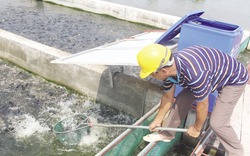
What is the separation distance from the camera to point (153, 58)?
287 cm

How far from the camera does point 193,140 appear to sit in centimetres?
533

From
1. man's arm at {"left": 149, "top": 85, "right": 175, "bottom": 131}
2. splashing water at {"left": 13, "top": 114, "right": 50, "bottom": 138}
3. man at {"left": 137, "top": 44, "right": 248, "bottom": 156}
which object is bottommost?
splashing water at {"left": 13, "top": 114, "right": 50, "bottom": 138}

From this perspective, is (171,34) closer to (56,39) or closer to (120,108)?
(120,108)

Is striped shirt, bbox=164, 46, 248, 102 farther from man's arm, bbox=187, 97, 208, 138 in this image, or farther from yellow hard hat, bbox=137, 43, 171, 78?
yellow hard hat, bbox=137, 43, 171, 78

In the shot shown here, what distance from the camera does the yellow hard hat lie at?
2859mm

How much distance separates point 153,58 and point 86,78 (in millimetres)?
3949

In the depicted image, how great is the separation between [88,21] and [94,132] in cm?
833

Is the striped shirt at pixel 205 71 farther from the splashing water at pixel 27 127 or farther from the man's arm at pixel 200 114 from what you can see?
the splashing water at pixel 27 127

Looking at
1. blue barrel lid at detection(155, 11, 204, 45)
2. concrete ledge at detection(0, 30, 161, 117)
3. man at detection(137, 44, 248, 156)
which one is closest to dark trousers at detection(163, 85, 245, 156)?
man at detection(137, 44, 248, 156)

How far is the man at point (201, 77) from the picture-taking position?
9.66 ft

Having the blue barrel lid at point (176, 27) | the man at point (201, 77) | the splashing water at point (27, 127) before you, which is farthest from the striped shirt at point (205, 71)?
the splashing water at point (27, 127)

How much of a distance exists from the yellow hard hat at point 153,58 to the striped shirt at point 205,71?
0.20 meters

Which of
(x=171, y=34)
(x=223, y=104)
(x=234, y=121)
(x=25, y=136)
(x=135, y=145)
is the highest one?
(x=171, y=34)

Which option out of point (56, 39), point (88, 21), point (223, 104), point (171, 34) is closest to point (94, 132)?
point (171, 34)
